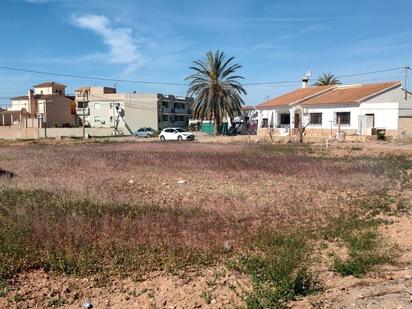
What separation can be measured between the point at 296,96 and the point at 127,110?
4778 cm

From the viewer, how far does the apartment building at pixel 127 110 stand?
9669 centimetres

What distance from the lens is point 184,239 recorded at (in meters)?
7.97

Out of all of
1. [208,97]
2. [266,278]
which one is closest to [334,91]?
[208,97]

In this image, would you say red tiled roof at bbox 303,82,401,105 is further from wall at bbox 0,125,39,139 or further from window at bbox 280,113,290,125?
wall at bbox 0,125,39,139

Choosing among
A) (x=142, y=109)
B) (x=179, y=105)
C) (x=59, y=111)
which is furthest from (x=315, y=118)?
(x=59, y=111)

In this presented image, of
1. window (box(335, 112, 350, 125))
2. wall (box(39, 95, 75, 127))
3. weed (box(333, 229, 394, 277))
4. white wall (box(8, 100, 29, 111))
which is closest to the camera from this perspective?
weed (box(333, 229, 394, 277))

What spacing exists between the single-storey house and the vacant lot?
31728 millimetres

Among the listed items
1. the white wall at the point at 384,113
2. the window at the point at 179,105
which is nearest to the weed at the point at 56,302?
the white wall at the point at 384,113

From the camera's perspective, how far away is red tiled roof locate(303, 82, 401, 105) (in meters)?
47.0

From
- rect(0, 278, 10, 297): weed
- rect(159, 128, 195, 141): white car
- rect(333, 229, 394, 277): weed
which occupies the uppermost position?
rect(159, 128, 195, 141): white car

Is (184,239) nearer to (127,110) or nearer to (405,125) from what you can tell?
(405,125)

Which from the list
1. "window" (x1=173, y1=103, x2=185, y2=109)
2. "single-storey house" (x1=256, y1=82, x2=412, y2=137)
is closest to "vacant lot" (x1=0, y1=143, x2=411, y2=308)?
"single-storey house" (x1=256, y1=82, x2=412, y2=137)

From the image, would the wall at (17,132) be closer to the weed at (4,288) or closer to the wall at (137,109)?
the wall at (137,109)

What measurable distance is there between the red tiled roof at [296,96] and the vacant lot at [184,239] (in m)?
41.3
